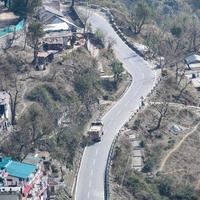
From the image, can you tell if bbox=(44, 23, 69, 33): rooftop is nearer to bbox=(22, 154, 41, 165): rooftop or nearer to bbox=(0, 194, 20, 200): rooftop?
bbox=(22, 154, 41, 165): rooftop

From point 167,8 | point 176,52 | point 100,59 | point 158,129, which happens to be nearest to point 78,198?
point 158,129

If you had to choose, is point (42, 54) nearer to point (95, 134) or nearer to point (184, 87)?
point (95, 134)

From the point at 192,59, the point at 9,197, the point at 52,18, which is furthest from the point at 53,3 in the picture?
the point at 9,197

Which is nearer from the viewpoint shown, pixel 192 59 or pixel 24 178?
pixel 24 178

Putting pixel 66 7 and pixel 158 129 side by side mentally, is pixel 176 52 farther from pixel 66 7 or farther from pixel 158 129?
pixel 158 129

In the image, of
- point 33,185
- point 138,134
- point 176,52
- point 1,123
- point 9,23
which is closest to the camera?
point 33,185

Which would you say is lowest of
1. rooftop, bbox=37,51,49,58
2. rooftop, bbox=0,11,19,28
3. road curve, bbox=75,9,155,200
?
road curve, bbox=75,9,155,200

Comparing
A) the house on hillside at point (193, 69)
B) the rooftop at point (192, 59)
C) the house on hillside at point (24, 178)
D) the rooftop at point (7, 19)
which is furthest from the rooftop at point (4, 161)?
the rooftop at point (192, 59)

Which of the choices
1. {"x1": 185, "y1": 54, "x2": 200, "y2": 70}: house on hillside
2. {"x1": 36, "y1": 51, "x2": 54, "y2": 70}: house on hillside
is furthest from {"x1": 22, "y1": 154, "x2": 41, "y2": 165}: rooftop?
{"x1": 185, "y1": 54, "x2": 200, "y2": 70}: house on hillside
